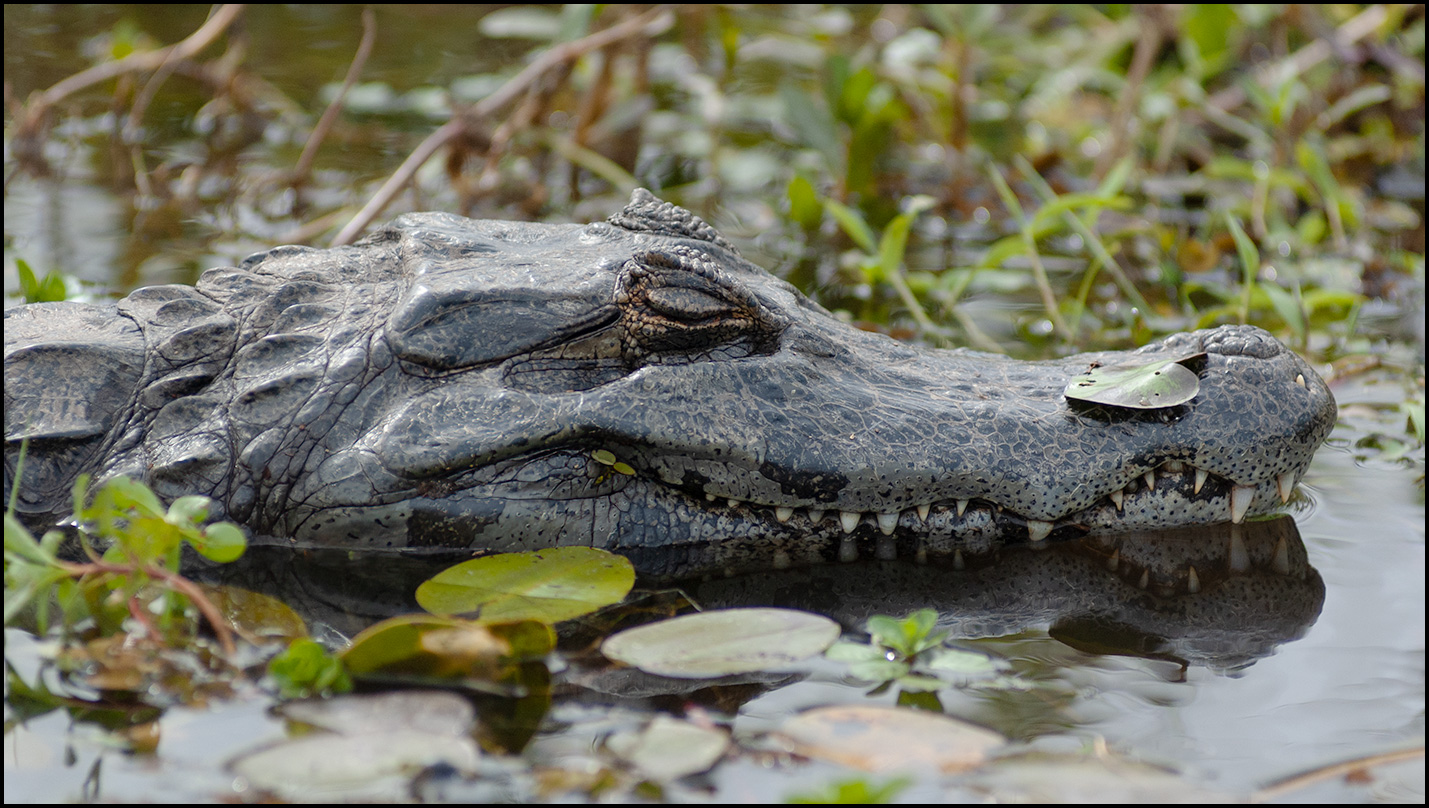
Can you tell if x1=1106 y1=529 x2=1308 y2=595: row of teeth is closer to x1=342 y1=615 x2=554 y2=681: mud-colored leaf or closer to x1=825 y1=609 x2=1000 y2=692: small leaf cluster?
x1=825 y1=609 x2=1000 y2=692: small leaf cluster

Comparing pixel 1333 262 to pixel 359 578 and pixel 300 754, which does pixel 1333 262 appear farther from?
pixel 300 754

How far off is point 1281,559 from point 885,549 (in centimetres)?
98

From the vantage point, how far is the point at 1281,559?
3.06 meters

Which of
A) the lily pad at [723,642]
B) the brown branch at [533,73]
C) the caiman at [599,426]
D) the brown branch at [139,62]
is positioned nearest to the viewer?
the lily pad at [723,642]

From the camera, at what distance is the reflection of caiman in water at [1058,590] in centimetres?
271

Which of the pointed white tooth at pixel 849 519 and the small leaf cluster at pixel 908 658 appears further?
the pointed white tooth at pixel 849 519

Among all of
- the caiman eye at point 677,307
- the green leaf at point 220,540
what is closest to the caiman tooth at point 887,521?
the caiman eye at point 677,307

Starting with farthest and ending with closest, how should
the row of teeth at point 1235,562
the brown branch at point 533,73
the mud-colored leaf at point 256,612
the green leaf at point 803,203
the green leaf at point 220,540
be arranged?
1. the brown branch at point 533,73
2. the green leaf at point 803,203
3. the row of teeth at point 1235,562
4. the mud-colored leaf at point 256,612
5. the green leaf at point 220,540

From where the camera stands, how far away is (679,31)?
27.4 feet

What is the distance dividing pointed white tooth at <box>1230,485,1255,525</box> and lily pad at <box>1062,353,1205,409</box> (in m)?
0.27

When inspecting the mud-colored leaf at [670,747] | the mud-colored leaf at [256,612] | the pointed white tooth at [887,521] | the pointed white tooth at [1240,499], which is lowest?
the mud-colored leaf at [256,612]

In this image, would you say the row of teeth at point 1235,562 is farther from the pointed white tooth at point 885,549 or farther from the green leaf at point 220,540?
the green leaf at point 220,540

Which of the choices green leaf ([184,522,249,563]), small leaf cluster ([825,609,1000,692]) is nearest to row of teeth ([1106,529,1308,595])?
small leaf cluster ([825,609,1000,692])

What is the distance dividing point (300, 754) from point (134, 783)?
271 millimetres
